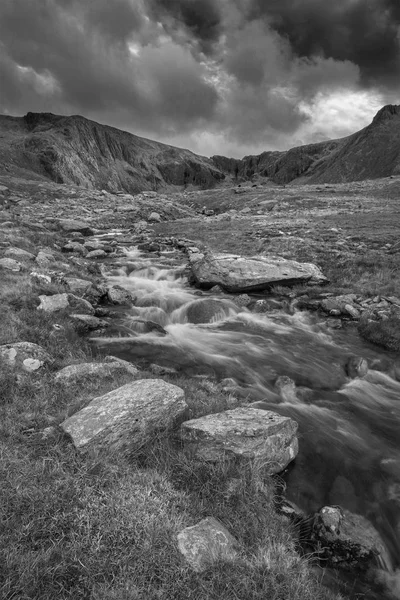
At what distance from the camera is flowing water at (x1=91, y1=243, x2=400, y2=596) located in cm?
614

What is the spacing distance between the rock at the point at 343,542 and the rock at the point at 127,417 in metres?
2.92

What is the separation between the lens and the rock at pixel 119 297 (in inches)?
575

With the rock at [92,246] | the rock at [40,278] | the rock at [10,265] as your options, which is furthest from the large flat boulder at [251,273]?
the rock at [92,246]

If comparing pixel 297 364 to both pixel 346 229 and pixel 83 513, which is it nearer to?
pixel 83 513

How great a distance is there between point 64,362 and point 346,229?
30.3 metres

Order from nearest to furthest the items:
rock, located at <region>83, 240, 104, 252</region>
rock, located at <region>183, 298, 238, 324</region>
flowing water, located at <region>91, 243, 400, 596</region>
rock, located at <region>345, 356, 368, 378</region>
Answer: flowing water, located at <region>91, 243, 400, 596</region> → rock, located at <region>345, 356, 368, 378</region> → rock, located at <region>183, 298, 238, 324</region> → rock, located at <region>83, 240, 104, 252</region>

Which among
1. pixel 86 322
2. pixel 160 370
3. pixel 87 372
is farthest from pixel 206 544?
pixel 86 322

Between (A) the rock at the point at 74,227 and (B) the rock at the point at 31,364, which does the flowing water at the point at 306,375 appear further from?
(A) the rock at the point at 74,227

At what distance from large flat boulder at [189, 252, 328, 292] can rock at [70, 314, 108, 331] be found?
25.7 ft

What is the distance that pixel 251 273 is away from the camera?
1770cm

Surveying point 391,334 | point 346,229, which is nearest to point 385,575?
point 391,334

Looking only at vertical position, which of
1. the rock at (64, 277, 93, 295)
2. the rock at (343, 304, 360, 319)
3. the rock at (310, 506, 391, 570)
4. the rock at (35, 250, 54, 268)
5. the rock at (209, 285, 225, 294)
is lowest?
the rock at (310, 506, 391, 570)

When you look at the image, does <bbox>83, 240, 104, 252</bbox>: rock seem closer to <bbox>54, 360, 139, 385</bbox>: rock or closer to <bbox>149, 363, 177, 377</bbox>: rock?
<bbox>149, 363, 177, 377</bbox>: rock

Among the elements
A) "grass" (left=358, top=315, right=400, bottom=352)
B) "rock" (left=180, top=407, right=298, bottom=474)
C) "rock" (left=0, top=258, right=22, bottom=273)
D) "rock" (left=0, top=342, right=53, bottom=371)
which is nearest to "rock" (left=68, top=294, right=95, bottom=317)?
"rock" (left=0, top=258, right=22, bottom=273)
